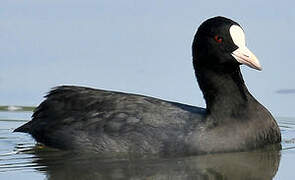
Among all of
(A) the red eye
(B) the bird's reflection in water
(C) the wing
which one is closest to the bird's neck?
(C) the wing

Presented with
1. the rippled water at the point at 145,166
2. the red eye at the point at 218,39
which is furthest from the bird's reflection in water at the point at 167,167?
the red eye at the point at 218,39

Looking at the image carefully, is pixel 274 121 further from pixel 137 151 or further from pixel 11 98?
pixel 11 98

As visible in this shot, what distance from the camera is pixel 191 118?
39.7ft

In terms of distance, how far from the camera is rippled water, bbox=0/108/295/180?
11.0m

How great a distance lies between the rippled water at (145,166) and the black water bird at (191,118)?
17 cm

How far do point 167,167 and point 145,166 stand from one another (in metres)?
0.24

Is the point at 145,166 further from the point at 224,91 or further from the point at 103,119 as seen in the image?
the point at 224,91

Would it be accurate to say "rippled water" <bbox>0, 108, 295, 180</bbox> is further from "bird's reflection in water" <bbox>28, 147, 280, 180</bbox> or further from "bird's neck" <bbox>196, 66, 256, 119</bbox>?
"bird's neck" <bbox>196, 66, 256, 119</bbox>

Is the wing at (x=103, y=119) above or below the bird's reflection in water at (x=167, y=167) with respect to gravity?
above

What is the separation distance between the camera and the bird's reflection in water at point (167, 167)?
431 inches

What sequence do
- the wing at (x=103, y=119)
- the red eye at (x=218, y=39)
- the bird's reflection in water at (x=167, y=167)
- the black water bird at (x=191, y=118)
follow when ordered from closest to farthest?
1. the bird's reflection in water at (x=167, y=167)
2. the black water bird at (x=191, y=118)
3. the wing at (x=103, y=119)
4. the red eye at (x=218, y=39)

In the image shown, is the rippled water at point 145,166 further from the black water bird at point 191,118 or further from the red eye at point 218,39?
the red eye at point 218,39

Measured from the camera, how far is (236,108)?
1227cm

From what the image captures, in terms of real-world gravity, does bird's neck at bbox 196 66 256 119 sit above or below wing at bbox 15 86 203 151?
above
